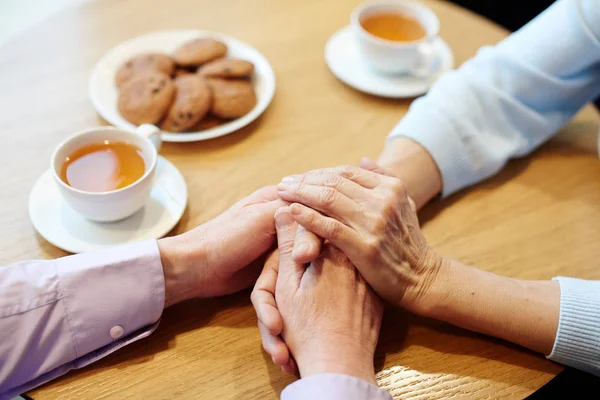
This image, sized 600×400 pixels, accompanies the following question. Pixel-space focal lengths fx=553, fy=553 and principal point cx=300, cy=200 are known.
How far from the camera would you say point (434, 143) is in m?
1.03

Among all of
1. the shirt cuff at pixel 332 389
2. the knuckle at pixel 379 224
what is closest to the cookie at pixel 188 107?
the knuckle at pixel 379 224

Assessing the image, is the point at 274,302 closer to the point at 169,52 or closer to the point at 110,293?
the point at 110,293

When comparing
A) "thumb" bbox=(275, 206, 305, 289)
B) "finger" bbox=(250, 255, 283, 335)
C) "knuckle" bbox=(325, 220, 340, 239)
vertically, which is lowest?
"finger" bbox=(250, 255, 283, 335)

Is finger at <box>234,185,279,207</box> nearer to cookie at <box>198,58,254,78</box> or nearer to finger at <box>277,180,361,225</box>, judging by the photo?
finger at <box>277,180,361,225</box>

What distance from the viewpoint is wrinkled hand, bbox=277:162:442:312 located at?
773 millimetres

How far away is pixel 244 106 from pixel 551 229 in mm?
621

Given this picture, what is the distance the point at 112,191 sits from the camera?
0.84 meters

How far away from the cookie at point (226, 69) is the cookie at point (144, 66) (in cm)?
7

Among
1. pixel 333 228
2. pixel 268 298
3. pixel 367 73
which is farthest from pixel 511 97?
pixel 268 298

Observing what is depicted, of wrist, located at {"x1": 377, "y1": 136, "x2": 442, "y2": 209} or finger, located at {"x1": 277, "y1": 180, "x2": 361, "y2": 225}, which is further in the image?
wrist, located at {"x1": 377, "y1": 136, "x2": 442, "y2": 209}

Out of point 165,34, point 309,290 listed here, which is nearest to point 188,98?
point 165,34

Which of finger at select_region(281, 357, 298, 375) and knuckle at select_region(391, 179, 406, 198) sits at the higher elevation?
knuckle at select_region(391, 179, 406, 198)

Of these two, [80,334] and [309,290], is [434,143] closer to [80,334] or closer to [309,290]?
[309,290]

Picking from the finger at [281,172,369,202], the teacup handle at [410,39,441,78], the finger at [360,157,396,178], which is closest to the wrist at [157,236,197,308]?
the finger at [281,172,369,202]
